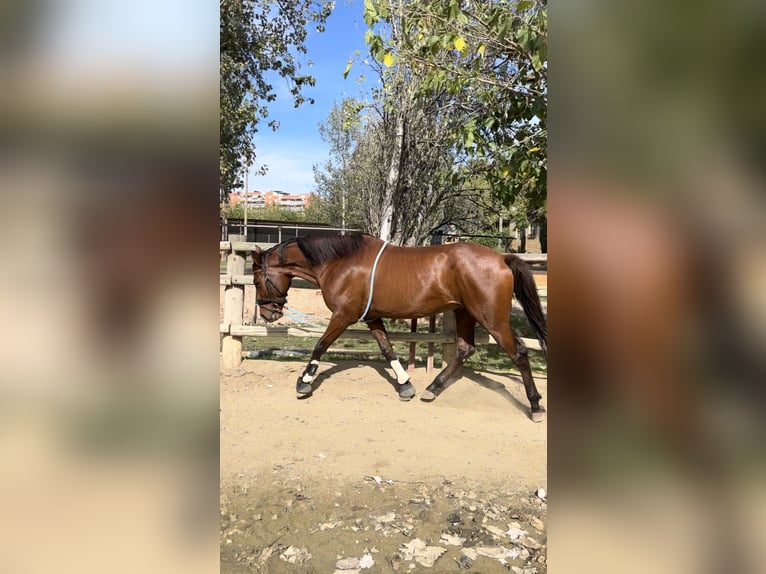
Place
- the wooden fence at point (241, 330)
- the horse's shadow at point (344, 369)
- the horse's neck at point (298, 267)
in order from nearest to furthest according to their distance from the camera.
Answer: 1. the horse's neck at point (298, 267)
2. the horse's shadow at point (344, 369)
3. the wooden fence at point (241, 330)

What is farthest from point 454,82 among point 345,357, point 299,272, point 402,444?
point 345,357

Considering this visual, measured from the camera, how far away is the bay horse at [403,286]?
168 inches

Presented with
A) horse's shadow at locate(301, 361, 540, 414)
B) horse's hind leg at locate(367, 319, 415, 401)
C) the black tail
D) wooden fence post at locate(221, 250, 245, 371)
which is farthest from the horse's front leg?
the black tail

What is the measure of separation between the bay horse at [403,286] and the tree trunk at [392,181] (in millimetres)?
3358

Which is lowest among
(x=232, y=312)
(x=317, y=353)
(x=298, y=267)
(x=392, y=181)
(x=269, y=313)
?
(x=317, y=353)

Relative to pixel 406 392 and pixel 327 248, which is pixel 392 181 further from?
pixel 406 392

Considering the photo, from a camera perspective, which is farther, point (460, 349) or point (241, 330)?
point (241, 330)

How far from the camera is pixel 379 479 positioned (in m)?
2.98

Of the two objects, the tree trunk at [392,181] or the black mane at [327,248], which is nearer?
the black mane at [327,248]

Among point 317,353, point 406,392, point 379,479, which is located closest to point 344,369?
point 317,353

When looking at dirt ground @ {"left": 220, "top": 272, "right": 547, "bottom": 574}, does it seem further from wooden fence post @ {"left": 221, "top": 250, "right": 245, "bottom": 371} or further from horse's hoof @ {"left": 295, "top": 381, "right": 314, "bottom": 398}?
wooden fence post @ {"left": 221, "top": 250, "right": 245, "bottom": 371}

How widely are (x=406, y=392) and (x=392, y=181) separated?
4.42m

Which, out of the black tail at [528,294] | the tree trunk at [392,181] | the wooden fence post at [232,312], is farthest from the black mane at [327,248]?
the tree trunk at [392,181]

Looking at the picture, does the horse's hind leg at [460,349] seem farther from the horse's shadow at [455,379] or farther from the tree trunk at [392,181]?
the tree trunk at [392,181]
